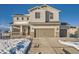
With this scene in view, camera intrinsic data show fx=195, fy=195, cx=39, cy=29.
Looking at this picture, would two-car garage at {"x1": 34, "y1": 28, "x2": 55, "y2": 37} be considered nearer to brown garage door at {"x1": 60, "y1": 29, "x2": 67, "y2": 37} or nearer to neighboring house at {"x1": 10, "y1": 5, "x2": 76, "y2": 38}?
neighboring house at {"x1": 10, "y1": 5, "x2": 76, "y2": 38}

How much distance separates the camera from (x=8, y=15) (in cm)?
297

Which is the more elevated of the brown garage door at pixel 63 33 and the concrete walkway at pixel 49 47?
the brown garage door at pixel 63 33

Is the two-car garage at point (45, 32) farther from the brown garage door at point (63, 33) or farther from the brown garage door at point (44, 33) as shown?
the brown garage door at point (63, 33)

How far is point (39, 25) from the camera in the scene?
3.04m

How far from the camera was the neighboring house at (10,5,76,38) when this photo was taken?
119 inches

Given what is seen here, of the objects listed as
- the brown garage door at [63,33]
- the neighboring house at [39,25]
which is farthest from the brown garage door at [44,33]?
the brown garage door at [63,33]

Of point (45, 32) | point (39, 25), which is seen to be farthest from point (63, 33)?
point (39, 25)

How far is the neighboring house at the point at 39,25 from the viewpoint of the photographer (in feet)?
9.88

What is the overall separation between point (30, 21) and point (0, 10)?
49 centimetres

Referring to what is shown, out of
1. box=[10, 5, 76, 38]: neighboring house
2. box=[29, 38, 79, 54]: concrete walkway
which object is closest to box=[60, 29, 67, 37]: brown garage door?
box=[10, 5, 76, 38]: neighboring house
